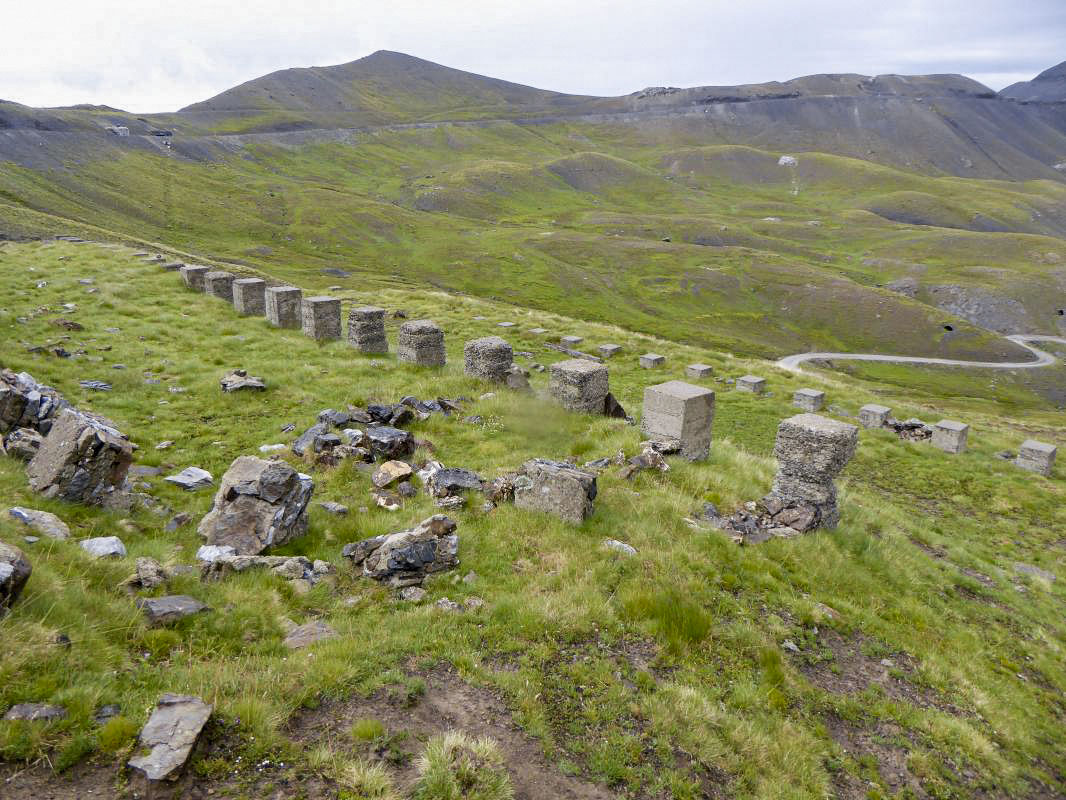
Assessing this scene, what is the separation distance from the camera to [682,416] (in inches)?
509

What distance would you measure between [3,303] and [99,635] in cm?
2019

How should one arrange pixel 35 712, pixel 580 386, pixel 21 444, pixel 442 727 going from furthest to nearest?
pixel 580 386, pixel 21 444, pixel 442 727, pixel 35 712

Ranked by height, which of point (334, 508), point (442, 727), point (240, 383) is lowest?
point (442, 727)

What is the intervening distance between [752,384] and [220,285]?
82.7 ft

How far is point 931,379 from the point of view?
64.2 meters

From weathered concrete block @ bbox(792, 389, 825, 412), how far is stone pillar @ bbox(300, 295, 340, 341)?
2122cm

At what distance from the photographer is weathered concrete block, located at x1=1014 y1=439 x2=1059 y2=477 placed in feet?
80.0

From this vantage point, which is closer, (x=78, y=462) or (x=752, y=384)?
(x=78, y=462)

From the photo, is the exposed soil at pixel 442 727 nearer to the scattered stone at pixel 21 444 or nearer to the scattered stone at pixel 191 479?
the scattered stone at pixel 191 479

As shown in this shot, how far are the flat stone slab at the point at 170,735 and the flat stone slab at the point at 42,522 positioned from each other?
372cm

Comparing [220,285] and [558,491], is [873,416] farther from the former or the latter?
[220,285]

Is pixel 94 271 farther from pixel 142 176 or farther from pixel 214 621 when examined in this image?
pixel 142 176

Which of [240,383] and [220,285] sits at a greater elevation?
[220,285]

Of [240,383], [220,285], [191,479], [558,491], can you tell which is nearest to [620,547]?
[558,491]
